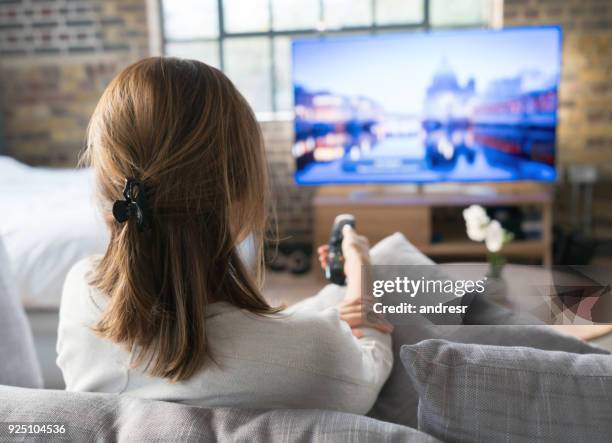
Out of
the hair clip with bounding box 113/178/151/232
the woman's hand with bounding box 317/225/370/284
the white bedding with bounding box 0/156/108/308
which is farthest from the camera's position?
the white bedding with bounding box 0/156/108/308

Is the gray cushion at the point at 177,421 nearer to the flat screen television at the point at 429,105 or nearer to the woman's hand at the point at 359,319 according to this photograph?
the woman's hand at the point at 359,319

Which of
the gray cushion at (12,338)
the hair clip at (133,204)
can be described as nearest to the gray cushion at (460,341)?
the hair clip at (133,204)

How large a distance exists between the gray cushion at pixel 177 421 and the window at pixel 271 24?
12.3ft

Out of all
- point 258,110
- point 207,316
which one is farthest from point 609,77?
point 207,316

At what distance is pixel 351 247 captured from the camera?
3.63ft

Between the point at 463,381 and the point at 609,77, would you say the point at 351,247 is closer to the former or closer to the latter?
the point at 463,381

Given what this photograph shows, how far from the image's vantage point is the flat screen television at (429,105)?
133 inches

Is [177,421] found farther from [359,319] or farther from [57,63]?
[57,63]

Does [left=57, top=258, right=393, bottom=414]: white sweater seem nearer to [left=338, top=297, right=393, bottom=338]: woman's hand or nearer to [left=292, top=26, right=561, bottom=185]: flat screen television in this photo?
[left=338, top=297, right=393, bottom=338]: woman's hand

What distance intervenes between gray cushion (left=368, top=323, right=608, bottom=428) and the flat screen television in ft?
8.72

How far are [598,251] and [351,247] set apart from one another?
3.27 m

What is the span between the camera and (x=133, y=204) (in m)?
0.75

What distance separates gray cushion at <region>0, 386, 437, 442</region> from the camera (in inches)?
24.4

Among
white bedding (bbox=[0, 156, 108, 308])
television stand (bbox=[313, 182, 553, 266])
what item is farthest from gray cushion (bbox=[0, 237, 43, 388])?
television stand (bbox=[313, 182, 553, 266])
